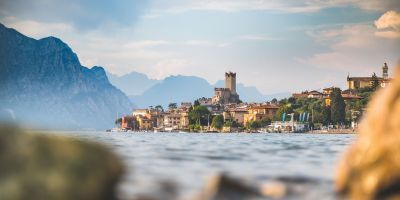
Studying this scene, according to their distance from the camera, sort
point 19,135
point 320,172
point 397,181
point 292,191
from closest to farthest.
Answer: point 19,135
point 397,181
point 292,191
point 320,172

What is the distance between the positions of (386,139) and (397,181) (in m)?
1.14

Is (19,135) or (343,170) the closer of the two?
(19,135)

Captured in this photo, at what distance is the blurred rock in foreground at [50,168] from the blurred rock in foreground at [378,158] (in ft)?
21.2

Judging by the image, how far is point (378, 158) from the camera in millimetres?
15391

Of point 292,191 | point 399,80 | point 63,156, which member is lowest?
point 292,191

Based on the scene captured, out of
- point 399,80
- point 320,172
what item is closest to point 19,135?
point 399,80

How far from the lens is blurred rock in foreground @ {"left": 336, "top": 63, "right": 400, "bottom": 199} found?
15.0 m

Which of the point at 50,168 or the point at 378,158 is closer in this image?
the point at 50,168

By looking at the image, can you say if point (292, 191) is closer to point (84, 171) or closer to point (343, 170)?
point (343, 170)

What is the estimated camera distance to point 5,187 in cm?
1122

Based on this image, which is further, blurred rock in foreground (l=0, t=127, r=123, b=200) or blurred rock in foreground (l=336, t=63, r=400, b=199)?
blurred rock in foreground (l=336, t=63, r=400, b=199)

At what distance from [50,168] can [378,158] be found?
7966 mm

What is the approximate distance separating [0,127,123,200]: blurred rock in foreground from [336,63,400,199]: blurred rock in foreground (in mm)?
6454

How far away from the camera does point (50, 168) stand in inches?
→ 449
